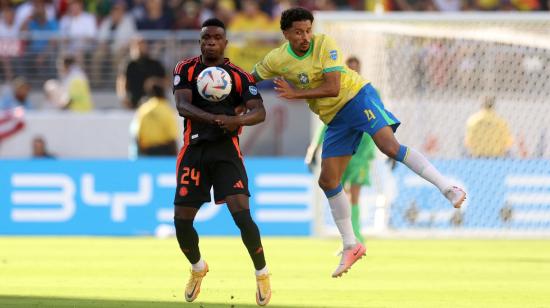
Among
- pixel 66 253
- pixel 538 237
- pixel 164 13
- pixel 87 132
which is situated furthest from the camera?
pixel 164 13

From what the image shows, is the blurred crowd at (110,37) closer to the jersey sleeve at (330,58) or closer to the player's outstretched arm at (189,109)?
the jersey sleeve at (330,58)

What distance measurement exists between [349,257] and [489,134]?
778 centimetres

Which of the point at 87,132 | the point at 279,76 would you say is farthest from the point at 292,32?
the point at 87,132

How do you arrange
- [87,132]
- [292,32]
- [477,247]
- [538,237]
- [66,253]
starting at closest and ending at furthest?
1. [292,32]
2. [66,253]
3. [477,247]
4. [538,237]
5. [87,132]

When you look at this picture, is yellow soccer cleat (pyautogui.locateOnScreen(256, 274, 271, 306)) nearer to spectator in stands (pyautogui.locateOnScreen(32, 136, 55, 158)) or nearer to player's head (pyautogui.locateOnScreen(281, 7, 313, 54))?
player's head (pyautogui.locateOnScreen(281, 7, 313, 54))

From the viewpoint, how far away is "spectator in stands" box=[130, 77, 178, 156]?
2053 cm

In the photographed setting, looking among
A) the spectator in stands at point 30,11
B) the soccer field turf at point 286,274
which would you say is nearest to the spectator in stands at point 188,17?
the spectator in stands at point 30,11

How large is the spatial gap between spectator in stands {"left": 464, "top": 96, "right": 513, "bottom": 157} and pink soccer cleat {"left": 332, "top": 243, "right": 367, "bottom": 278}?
7553 mm

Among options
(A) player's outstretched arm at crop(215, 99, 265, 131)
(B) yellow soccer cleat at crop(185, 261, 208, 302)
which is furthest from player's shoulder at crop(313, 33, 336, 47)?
(B) yellow soccer cleat at crop(185, 261, 208, 302)

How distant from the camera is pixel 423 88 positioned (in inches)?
754

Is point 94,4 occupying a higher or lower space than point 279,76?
lower

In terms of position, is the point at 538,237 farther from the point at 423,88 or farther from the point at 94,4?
the point at 94,4

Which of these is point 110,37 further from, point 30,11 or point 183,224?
point 183,224

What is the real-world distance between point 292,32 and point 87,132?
11644mm
